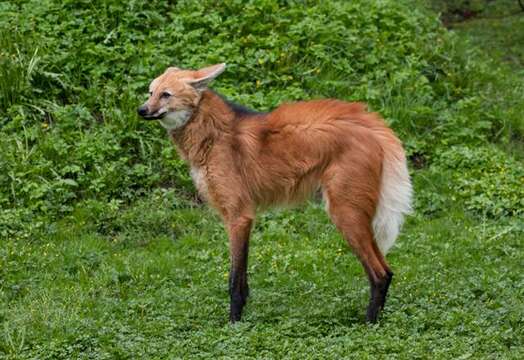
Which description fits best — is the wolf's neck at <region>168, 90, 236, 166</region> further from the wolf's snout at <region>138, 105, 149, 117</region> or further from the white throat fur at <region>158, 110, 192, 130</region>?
the wolf's snout at <region>138, 105, 149, 117</region>

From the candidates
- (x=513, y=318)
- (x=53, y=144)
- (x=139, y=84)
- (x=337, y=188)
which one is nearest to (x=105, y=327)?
(x=337, y=188)

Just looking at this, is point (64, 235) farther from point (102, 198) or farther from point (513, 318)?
point (513, 318)

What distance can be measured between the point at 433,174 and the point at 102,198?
2526 mm

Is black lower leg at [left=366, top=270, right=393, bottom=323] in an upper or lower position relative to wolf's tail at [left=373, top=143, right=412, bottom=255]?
lower

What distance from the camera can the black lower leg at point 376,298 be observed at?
17.0 feet

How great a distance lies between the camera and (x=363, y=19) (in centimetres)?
904

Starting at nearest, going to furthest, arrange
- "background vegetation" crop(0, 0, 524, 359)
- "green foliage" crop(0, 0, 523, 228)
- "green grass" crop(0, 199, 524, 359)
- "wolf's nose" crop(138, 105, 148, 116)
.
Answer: "green grass" crop(0, 199, 524, 359)
"background vegetation" crop(0, 0, 524, 359)
"wolf's nose" crop(138, 105, 148, 116)
"green foliage" crop(0, 0, 523, 228)

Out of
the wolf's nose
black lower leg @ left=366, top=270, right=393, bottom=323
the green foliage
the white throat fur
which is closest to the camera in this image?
black lower leg @ left=366, top=270, right=393, bottom=323

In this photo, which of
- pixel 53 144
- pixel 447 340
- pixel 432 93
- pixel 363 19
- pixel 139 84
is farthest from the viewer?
pixel 363 19

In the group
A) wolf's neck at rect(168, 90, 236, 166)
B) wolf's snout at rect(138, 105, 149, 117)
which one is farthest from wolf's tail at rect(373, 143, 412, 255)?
wolf's snout at rect(138, 105, 149, 117)

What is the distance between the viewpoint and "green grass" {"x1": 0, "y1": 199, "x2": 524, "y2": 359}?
4785 millimetres

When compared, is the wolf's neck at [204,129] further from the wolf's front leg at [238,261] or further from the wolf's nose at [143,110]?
the wolf's front leg at [238,261]

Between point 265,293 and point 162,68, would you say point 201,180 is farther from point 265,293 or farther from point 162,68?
point 162,68

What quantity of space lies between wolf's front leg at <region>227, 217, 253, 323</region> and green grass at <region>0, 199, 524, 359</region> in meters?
0.12
